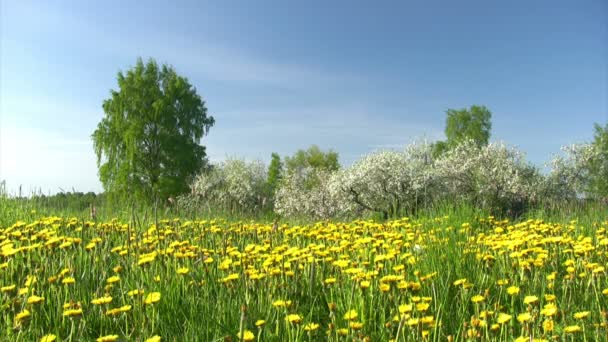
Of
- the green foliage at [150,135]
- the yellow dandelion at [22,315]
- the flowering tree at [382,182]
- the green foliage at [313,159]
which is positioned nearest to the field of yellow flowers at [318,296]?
the yellow dandelion at [22,315]

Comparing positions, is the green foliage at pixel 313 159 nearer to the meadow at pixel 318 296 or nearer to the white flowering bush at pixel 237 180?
the white flowering bush at pixel 237 180

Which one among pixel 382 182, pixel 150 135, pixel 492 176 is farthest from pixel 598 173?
pixel 150 135

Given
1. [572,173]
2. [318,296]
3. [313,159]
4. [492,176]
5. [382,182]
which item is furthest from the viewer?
[313,159]

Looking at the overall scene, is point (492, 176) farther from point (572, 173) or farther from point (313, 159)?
point (313, 159)

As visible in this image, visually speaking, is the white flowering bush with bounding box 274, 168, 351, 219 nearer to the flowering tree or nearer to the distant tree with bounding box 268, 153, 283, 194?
the flowering tree

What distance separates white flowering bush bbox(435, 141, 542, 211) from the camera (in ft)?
84.1

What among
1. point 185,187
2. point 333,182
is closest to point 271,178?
point 185,187

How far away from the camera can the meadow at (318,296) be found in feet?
10.7

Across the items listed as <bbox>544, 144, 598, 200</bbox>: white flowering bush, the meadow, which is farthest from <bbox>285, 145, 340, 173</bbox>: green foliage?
the meadow

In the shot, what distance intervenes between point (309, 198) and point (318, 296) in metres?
28.1

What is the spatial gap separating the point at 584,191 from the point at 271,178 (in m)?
29.6

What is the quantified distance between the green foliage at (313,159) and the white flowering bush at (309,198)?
880cm

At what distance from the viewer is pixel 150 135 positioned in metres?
37.8

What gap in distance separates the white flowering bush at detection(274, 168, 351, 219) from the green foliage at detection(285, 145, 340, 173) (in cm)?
880
